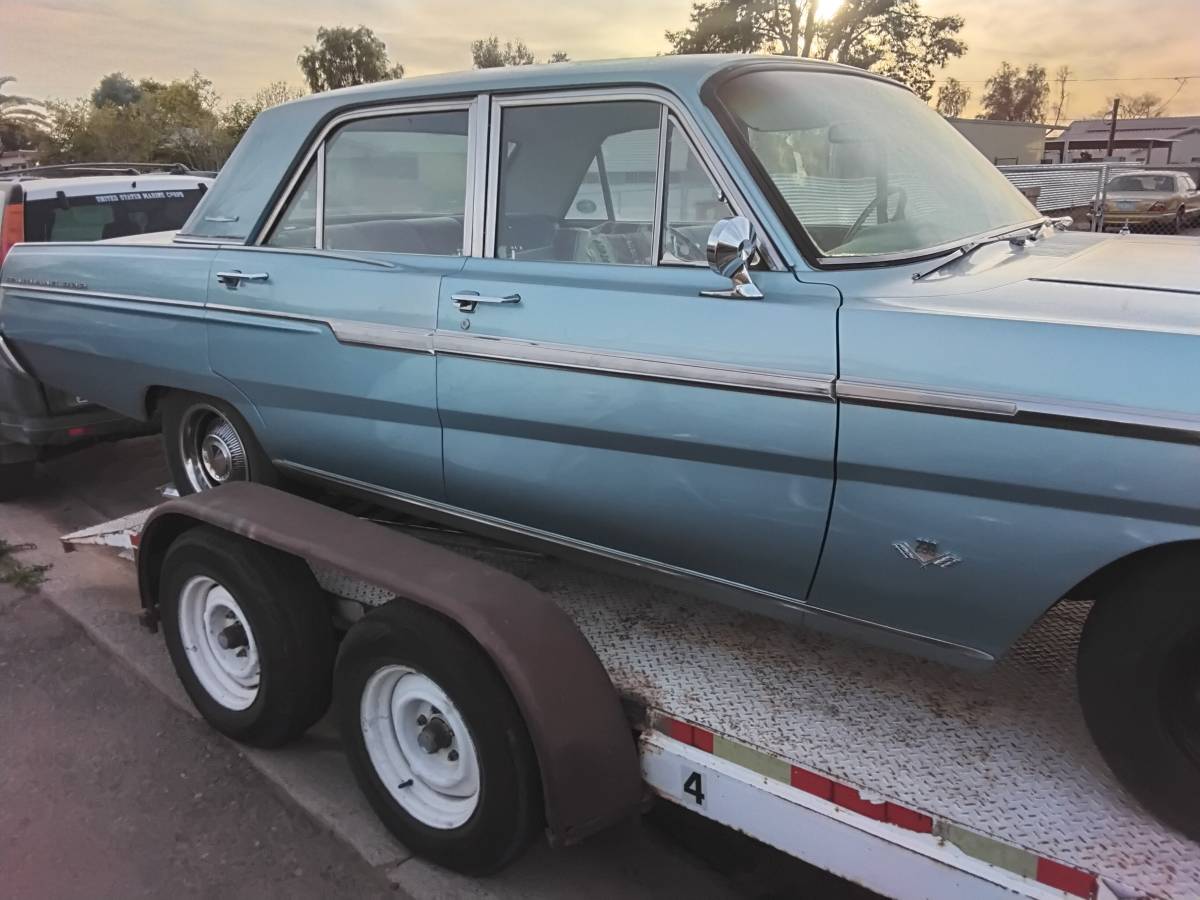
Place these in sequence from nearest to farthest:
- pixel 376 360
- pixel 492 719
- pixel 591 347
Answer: pixel 492 719 < pixel 591 347 < pixel 376 360

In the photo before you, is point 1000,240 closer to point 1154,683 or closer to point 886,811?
point 1154,683

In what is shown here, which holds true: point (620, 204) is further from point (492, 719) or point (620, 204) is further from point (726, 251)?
point (492, 719)

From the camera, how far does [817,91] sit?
2725 millimetres

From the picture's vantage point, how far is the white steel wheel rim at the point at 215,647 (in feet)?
10.4

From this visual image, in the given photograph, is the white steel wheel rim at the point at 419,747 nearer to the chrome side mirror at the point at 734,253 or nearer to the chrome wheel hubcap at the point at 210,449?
the chrome side mirror at the point at 734,253

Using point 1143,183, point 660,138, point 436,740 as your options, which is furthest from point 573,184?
point 1143,183

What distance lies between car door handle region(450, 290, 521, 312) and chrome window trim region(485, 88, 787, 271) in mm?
176

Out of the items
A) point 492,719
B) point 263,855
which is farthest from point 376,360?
point 263,855

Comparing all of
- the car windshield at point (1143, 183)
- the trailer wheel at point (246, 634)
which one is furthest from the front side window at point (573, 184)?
the car windshield at point (1143, 183)

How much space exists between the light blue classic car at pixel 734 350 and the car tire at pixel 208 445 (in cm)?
3

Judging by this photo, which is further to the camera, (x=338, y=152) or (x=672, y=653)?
(x=338, y=152)

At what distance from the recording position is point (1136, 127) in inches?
2151

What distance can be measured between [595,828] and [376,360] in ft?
5.14

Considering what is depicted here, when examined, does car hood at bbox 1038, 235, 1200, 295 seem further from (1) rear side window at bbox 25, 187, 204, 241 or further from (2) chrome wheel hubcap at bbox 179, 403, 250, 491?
(1) rear side window at bbox 25, 187, 204, 241
